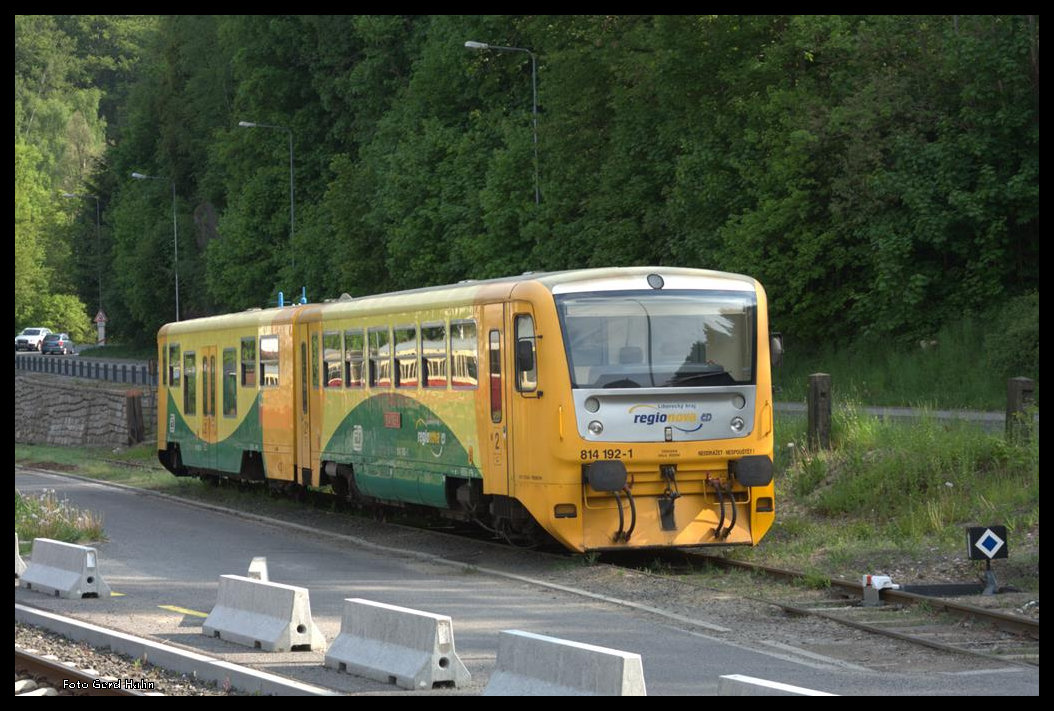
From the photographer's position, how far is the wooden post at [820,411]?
862 inches

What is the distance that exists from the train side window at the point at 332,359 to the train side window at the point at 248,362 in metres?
3.42

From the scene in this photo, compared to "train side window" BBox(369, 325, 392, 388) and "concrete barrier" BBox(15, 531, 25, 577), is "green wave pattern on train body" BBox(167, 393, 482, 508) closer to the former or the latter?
"train side window" BBox(369, 325, 392, 388)

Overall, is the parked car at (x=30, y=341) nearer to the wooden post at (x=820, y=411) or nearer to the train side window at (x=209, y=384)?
the train side window at (x=209, y=384)

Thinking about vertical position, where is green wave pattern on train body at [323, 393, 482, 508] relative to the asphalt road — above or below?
above

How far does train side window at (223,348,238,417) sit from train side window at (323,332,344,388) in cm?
447

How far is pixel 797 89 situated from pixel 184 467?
14732mm

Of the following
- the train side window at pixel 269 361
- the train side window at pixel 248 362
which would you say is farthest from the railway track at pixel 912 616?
the train side window at pixel 248 362

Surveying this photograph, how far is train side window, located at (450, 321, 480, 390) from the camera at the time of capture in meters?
18.8

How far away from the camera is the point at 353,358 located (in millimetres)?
22281

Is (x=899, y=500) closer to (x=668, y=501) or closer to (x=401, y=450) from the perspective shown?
(x=668, y=501)

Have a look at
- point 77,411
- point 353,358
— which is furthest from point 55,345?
point 353,358

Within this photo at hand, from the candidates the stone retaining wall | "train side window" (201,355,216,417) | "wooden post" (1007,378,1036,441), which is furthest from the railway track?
the stone retaining wall

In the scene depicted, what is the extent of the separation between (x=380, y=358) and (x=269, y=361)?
4863 mm

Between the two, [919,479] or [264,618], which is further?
[919,479]
